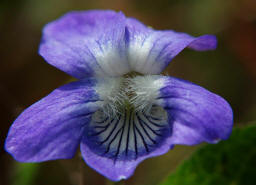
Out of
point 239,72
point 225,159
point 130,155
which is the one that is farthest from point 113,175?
point 239,72

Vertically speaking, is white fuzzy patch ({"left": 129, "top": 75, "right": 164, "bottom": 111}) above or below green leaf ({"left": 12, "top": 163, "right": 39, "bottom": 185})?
above

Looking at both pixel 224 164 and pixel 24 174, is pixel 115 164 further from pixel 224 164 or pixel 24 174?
pixel 24 174

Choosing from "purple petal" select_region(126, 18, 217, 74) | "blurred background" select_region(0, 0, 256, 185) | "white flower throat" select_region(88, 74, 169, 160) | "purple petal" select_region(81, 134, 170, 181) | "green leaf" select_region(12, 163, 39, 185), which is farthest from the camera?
"blurred background" select_region(0, 0, 256, 185)

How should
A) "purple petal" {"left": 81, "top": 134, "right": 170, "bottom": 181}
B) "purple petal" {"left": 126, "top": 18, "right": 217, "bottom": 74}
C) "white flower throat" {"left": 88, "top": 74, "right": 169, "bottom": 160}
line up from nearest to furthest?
"purple petal" {"left": 81, "top": 134, "right": 170, "bottom": 181} < "white flower throat" {"left": 88, "top": 74, "right": 169, "bottom": 160} < "purple petal" {"left": 126, "top": 18, "right": 217, "bottom": 74}

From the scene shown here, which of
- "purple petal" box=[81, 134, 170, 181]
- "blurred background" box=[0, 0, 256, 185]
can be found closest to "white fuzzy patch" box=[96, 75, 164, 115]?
"purple petal" box=[81, 134, 170, 181]

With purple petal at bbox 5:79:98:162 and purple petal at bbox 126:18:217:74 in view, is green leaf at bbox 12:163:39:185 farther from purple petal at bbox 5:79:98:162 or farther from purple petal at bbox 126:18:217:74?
purple petal at bbox 126:18:217:74

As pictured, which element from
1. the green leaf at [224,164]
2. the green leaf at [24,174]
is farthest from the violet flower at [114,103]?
the green leaf at [24,174]

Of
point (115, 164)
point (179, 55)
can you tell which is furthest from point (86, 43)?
point (179, 55)
